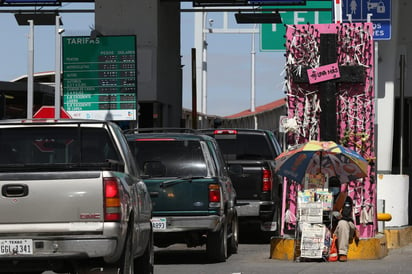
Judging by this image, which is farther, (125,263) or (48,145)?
(48,145)

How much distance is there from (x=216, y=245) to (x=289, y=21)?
906 inches

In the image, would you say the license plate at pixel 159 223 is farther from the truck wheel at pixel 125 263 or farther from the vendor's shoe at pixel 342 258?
the truck wheel at pixel 125 263

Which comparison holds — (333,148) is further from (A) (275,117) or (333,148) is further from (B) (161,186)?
(A) (275,117)

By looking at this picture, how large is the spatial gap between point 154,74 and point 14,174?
2555cm

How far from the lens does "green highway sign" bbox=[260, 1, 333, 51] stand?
39719 millimetres

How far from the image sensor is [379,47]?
2252cm

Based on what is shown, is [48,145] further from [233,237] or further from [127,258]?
[233,237]

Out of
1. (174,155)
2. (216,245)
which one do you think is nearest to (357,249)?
(216,245)

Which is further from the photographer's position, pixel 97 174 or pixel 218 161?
pixel 218 161

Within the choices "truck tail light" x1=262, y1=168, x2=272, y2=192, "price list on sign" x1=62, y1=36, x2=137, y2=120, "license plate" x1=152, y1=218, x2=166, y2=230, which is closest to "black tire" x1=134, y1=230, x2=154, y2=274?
"license plate" x1=152, y1=218, x2=166, y2=230

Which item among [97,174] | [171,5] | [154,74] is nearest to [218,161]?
[97,174]

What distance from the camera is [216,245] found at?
57.3ft

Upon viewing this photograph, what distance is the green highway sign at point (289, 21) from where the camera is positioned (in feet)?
130

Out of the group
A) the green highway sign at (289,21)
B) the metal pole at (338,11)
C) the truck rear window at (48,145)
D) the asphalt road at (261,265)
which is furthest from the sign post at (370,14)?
the green highway sign at (289,21)
